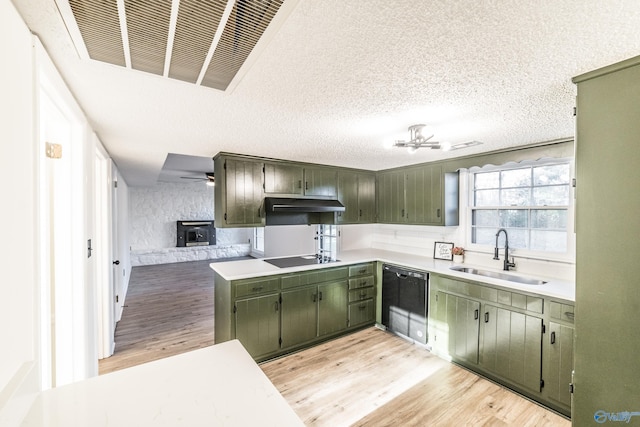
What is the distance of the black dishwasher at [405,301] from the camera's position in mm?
3150

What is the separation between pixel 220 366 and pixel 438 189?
3.22 meters

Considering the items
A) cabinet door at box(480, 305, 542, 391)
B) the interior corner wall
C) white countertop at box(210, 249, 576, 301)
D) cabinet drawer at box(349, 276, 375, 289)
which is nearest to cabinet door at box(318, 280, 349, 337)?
cabinet drawer at box(349, 276, 375, 289)

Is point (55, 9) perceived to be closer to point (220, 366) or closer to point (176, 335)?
point (220, 366)

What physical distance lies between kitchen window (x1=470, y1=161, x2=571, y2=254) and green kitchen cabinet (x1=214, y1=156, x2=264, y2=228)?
2729 millimetres

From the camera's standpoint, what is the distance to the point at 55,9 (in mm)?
894

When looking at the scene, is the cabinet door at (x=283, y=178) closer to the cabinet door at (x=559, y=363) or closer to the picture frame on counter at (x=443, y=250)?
the picture frame on counter at (x=443, y=250)

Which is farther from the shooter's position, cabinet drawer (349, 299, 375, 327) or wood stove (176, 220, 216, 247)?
wood stove (176, 220, 216, 247)

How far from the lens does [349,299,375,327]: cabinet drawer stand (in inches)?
139

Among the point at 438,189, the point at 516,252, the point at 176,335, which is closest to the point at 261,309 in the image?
the point at 176,335

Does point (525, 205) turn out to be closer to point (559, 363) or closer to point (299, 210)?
point (559, 363)

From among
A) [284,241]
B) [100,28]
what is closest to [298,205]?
[100,28]

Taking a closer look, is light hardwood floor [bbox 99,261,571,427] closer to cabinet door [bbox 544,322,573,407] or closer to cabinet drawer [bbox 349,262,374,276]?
cabinet door [bbox 544,322,573,407]

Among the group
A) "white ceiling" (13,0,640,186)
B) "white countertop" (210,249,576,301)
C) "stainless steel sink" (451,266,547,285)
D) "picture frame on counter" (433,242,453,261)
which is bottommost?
"stainless steel sink" (451,266,547,285)

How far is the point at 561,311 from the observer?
214 cm
